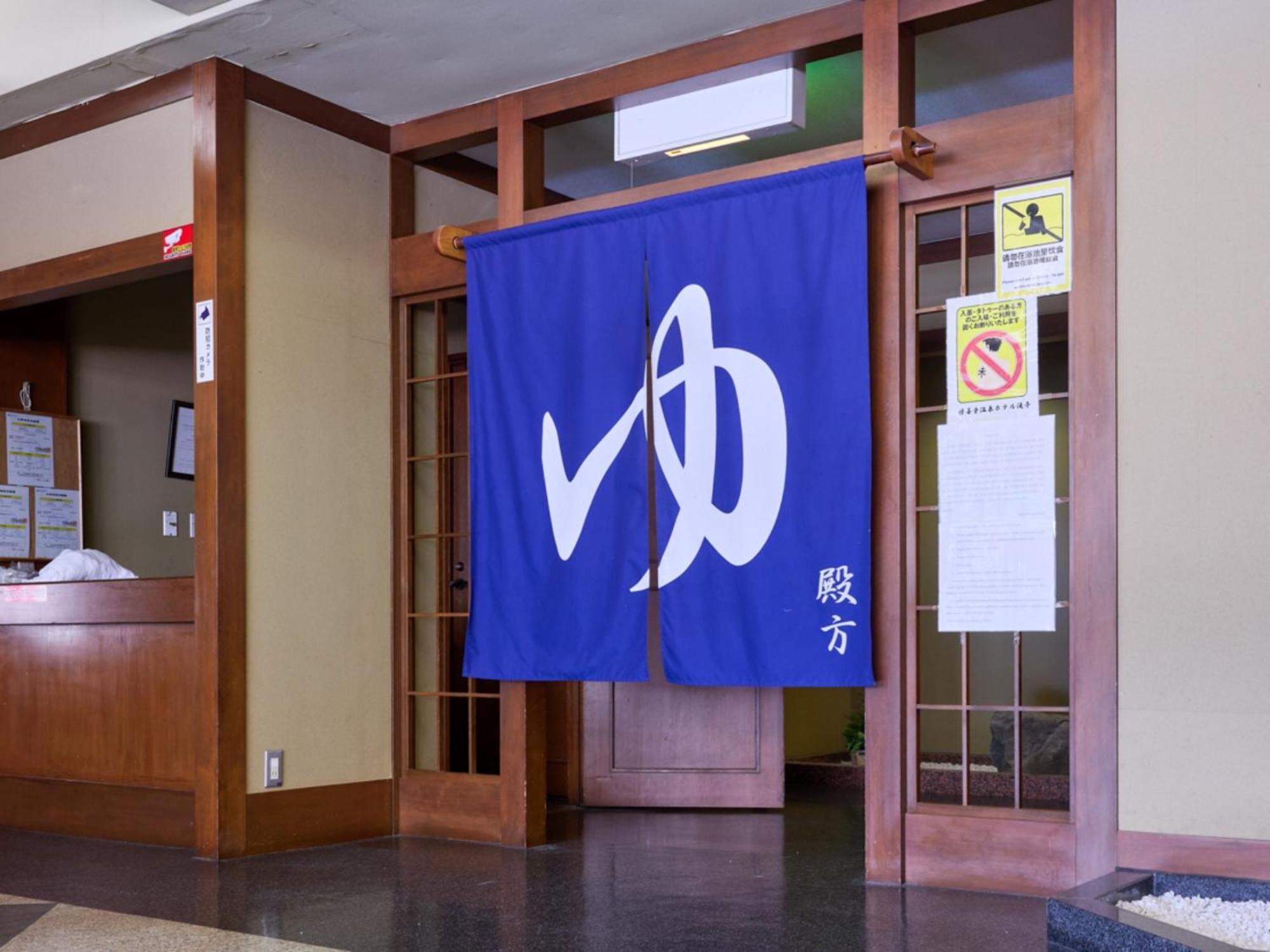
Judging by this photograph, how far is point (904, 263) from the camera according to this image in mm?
4266

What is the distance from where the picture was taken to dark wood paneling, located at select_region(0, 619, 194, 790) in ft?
16.0

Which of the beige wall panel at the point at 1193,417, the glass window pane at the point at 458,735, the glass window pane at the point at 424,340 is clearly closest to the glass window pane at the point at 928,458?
the glass window pane at the point at 458,735

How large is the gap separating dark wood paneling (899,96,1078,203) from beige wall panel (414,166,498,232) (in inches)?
88.2

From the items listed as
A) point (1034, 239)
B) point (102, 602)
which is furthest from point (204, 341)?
point (1034, 239)

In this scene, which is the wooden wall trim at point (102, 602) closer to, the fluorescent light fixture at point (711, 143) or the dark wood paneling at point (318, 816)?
the dark wood paneling at point (318, 816)

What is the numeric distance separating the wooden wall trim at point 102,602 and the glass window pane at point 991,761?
3034 mm

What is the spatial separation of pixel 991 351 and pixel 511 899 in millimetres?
2224

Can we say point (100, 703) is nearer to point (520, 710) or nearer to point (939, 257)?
point (520, 710)

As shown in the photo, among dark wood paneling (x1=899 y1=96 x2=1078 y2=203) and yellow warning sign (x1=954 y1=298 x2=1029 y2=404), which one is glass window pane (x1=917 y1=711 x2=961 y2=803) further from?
dark wood paneling (x1=899 y1=96 x2=1078 y2=203)

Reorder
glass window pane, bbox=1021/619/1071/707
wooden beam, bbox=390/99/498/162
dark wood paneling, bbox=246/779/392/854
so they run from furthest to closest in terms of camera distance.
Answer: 1. glass window pane, bbox=1021/619/1071/707
2. wooden beam, bbox=390/99/498/162
3. dark wood paneling, bbox=246/779/392/854

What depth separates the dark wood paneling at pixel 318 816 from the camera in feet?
15.6

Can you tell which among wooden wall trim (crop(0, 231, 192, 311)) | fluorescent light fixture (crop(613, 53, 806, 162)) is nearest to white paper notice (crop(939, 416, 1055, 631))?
fluorescent light fixture (crop(613, 53, 806, 162))

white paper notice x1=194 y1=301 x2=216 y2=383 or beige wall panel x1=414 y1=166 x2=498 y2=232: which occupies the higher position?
beige wall panel x1=414 y1=166 x2=498 y2=232

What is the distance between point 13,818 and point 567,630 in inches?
102
